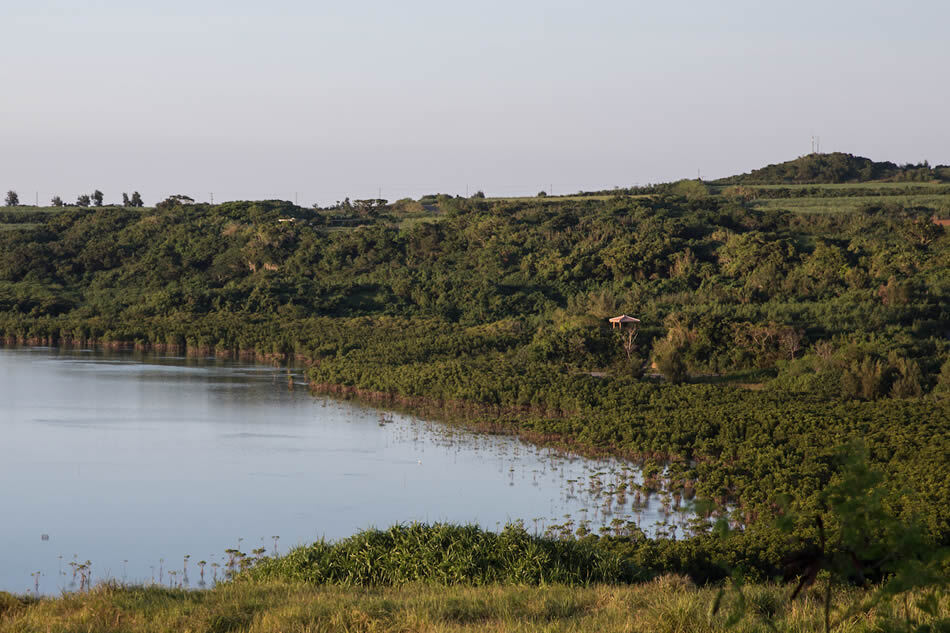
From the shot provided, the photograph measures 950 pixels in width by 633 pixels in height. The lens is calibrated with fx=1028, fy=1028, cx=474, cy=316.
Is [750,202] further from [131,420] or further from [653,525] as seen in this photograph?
[653,525]

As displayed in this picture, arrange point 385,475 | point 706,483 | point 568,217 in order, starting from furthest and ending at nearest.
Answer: point 568,217 < point 385,475 < point 706,483

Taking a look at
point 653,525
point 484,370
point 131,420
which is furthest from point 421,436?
point 653,525

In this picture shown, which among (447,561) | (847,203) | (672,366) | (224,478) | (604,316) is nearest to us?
(447,561)

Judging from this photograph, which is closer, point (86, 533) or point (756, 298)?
point (86, 533)

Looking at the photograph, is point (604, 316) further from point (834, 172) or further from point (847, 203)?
point (834, 172)

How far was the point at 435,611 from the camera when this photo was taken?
891cm

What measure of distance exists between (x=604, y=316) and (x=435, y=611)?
38400 millimetres

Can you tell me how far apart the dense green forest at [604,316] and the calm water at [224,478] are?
2.53 metres

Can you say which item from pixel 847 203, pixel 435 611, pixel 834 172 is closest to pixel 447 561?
pixel 435 611

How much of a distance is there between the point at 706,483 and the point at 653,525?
8.81 feet

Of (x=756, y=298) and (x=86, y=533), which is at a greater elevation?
(x=756, y=298)

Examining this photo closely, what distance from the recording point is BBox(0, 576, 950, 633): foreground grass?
818 cm

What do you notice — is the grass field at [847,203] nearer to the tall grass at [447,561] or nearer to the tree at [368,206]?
the tree at [368,206]

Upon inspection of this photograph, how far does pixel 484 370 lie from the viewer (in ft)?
122
